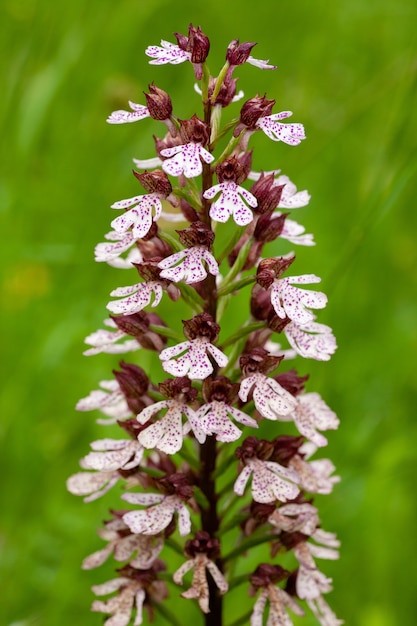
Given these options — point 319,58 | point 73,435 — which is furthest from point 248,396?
point 319,58

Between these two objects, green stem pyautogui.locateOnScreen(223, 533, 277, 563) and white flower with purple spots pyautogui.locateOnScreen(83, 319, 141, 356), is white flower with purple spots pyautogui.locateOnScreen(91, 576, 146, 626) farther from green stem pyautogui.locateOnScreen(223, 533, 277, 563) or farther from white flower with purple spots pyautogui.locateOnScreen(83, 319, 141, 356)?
white flower with purple spots pyautogui.locateOnScreen(83, 319, 141, 356)

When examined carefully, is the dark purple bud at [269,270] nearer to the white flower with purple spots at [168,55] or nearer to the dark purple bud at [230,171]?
the dark purple bud at [230,171]

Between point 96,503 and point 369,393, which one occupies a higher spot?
point 369,393

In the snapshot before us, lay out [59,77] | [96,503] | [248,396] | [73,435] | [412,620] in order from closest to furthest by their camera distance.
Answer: [248,396], [412,620], [96,503], [73,435], [59,77]

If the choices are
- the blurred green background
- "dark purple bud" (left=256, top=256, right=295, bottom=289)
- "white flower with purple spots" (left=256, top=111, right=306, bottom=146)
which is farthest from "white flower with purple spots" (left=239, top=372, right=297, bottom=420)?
the blurred green background

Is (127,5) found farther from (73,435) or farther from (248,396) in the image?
(248,396)

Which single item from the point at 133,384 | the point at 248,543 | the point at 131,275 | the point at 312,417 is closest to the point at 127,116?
the point at 133,384

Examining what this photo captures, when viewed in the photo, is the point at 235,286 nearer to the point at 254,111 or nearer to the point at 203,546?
the point at 254,111

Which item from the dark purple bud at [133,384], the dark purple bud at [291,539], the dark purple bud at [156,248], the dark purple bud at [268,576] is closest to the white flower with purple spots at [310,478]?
the dark purple bud at [291,539]

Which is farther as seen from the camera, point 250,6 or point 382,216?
point 250,6
